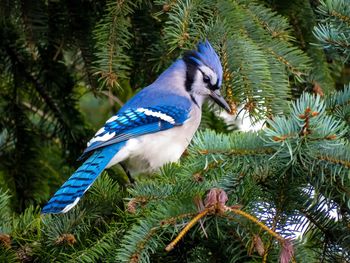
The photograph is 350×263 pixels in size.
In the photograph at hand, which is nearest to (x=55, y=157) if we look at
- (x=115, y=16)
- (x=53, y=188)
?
(x=53, y=188)

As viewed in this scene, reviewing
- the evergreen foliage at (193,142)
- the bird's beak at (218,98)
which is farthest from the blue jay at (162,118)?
the evergreen foliage at (193,142)

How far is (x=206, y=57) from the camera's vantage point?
2809 mm

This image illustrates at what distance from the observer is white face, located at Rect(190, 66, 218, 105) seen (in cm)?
306

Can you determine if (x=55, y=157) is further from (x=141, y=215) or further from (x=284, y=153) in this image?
(x=284, y=153)

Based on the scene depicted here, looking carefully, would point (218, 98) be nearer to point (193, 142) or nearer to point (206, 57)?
point (206, 57)

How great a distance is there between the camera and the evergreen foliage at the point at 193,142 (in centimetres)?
Answer: 184

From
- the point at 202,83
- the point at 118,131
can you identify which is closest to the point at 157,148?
the point at 118,131

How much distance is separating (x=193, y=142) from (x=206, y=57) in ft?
3.19

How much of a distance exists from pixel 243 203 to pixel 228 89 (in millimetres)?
708

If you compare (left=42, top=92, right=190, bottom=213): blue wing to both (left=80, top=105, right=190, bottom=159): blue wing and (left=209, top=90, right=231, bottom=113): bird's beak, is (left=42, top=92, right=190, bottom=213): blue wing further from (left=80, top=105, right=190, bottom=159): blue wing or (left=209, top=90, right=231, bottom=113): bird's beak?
(left=209, top=90, right=231, bottom=113): bird's beak

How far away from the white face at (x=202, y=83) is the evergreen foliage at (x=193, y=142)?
7 cm

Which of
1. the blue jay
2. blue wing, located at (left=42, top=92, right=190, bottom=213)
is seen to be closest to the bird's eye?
the blue jay

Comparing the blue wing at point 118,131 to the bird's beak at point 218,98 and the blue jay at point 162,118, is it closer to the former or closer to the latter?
the blue jay at point 162,118

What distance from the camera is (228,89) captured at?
2.56 m
